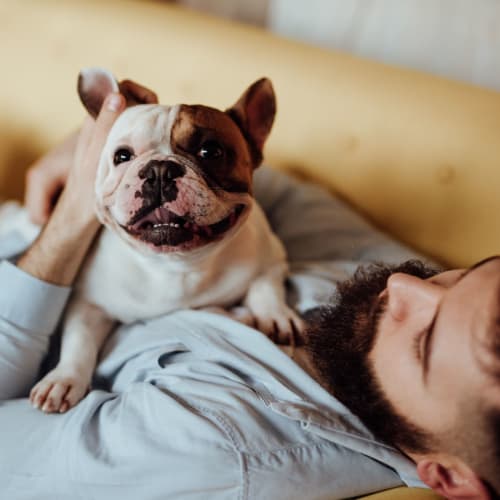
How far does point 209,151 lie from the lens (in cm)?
95

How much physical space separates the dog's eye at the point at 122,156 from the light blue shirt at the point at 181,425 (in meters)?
0.28

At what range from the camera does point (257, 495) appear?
85cm

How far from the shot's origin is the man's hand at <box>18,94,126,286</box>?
1.09 meters

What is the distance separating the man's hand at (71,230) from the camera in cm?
109

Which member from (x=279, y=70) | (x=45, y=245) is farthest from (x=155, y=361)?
(x=279, y=70)

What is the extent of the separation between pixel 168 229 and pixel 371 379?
35cm

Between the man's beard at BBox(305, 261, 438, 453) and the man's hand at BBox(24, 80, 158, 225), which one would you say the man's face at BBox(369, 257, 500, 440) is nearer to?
the man's beard at BBox(305, 261, 438, 453)

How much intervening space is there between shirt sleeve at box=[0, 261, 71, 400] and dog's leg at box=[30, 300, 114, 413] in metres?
0.04

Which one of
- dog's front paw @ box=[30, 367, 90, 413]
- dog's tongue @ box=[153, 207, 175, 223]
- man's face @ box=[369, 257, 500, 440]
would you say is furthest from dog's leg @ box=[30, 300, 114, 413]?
man's face @ box=[369, 257, 500, 440]

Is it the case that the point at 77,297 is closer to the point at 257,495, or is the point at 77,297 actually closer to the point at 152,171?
the point at 152,171

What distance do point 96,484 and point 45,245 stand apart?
44 centimetres

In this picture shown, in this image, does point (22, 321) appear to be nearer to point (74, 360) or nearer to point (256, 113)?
point (74, 360)

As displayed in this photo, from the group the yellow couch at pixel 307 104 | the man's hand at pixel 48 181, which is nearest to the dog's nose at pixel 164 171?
the man's hand at pixel 48 181

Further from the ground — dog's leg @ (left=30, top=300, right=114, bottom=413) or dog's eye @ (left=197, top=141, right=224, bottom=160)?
dog's eye @ (left=197, top=141, right=224, bottom=160)
